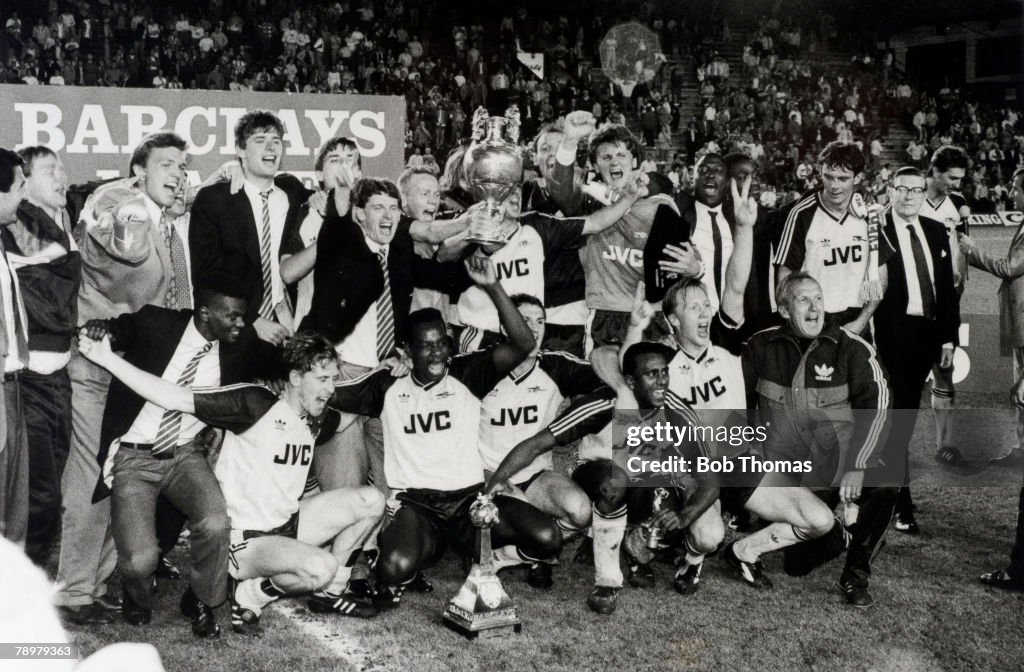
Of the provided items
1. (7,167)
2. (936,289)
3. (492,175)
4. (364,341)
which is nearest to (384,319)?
(364,341)

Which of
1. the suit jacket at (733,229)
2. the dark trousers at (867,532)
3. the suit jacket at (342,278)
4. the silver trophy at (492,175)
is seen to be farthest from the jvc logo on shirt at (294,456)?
the dark trousers at (867,532)

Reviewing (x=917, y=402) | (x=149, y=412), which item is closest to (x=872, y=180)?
(x=917, y=402)

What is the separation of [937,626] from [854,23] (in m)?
2.22

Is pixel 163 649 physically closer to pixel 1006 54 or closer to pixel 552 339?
pixel 552 339

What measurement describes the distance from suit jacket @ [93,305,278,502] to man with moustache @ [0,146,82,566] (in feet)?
0.45

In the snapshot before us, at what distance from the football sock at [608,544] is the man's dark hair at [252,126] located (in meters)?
1.68

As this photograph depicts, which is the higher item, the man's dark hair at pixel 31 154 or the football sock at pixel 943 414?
the man's dark hair at pixel 31 154

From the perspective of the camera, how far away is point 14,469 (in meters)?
2.87

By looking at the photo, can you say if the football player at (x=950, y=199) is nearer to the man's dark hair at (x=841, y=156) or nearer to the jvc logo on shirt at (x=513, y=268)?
the man's dark hair at (x=841, y=156)

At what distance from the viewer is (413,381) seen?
10.4 ft

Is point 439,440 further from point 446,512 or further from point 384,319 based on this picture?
point 384,319

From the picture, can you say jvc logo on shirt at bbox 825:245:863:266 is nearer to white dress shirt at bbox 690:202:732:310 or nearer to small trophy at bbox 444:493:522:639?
white dress shirt at bbox 690:202:732:310

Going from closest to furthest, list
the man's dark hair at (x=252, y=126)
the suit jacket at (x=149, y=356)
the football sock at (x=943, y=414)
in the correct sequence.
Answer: the suit jacket at (x=149, y=356)
the man's dark hair at (x=252, y=126)
the football sock at (x=943, y=414)

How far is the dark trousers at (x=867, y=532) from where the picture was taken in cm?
320
